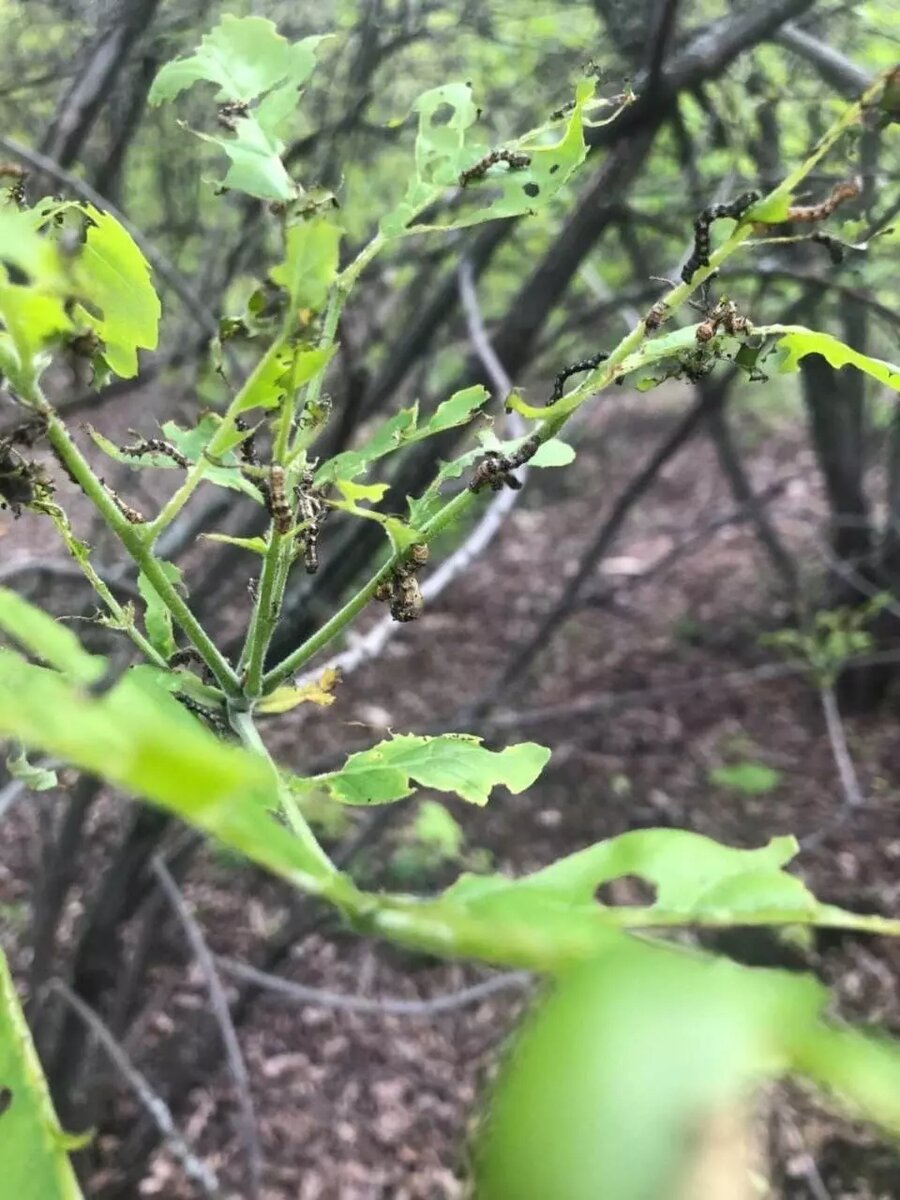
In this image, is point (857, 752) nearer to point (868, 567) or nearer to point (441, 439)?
point (868, 567)

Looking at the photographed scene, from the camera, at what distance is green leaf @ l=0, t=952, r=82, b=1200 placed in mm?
492

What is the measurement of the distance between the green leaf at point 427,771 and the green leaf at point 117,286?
0.31 meters

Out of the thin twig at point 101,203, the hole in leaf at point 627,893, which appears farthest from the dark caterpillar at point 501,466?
the hole in leaf at point 627,893

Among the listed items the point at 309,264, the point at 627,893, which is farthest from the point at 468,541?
the point at 627,893

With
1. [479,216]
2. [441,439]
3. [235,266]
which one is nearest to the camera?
[479,216]

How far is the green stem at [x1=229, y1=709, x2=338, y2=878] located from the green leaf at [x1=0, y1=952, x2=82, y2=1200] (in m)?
0.16

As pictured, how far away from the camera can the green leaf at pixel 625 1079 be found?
0.81 ft

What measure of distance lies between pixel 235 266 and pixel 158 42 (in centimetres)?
70

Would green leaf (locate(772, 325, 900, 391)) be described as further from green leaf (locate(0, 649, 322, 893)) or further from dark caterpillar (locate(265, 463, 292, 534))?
green leaf (locate(0, 649, 322, 893))

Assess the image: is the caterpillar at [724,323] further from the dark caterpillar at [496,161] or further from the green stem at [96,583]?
the green stem at [96,583]

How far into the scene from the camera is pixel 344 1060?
3688mm

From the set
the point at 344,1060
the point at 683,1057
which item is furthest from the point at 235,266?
the point at 683,1057

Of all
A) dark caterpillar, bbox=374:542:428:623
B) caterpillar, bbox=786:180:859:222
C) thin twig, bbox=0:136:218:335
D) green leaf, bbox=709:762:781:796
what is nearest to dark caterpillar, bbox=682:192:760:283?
caterpillar, bbox=786:180:859:222

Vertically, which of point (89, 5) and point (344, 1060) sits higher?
point (89, 5)
